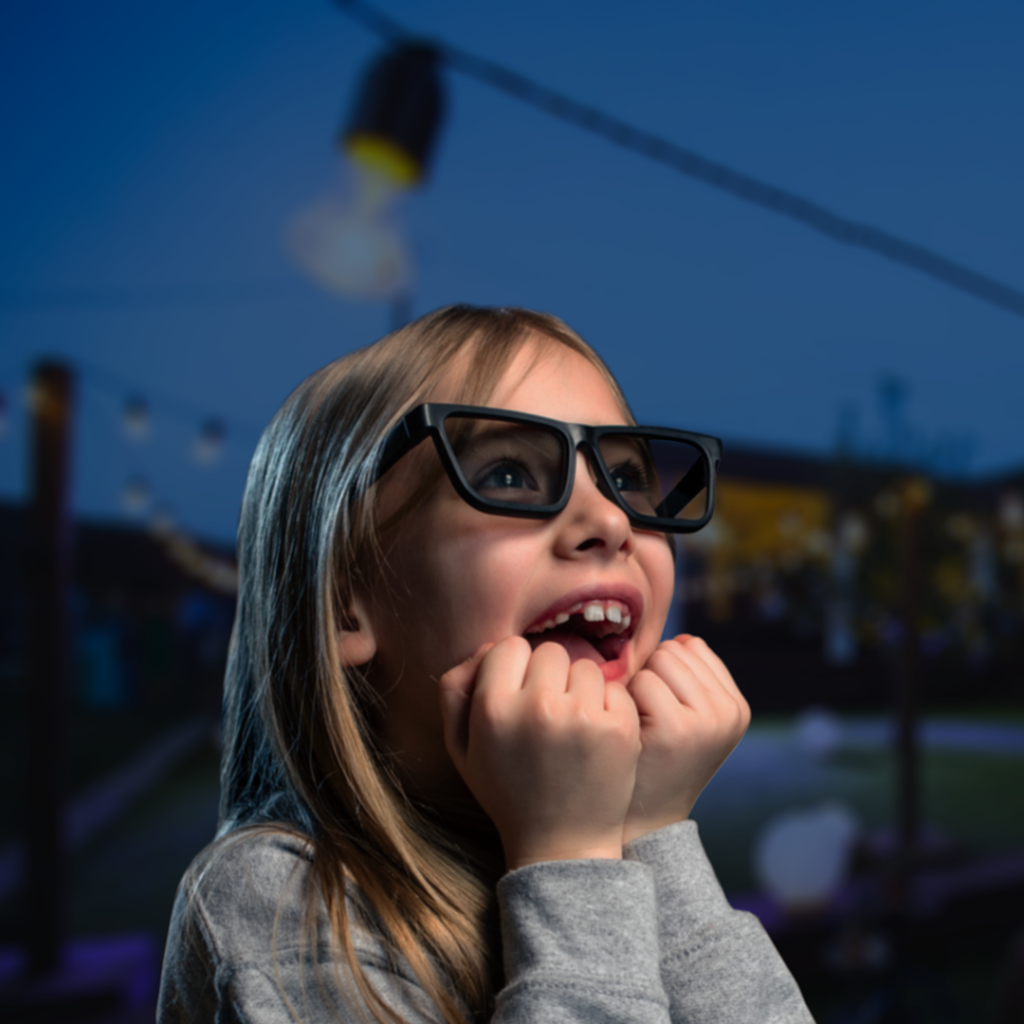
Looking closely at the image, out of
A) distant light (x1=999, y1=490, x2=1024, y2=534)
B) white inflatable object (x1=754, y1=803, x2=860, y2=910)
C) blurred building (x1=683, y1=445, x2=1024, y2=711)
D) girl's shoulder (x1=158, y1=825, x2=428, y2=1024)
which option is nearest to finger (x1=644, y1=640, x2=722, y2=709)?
girl's shoulder (x1=158, y1=825, x2=428, y2=1024)

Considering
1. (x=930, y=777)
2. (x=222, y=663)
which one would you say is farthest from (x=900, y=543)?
(x=222, y=663)

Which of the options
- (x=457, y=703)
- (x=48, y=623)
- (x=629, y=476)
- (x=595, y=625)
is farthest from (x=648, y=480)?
(x=48, y=623)

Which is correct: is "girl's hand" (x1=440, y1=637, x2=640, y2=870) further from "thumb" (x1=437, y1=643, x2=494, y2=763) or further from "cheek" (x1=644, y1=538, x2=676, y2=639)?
"cheek" (x1=644, y1=538, x2=676, y2=639)

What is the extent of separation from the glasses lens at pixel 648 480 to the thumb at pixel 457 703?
164 mm

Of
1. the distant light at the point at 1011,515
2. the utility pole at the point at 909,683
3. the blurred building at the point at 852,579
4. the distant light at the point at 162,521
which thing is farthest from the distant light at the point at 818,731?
the distant light at the point at 162,521

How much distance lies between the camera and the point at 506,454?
52cm

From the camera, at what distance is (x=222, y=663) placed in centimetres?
286

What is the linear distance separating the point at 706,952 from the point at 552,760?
140mm

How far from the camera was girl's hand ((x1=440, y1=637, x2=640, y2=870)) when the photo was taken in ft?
1.41

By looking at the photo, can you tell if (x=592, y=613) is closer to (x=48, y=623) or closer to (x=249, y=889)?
(x=249, y=889)

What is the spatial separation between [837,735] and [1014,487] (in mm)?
1455

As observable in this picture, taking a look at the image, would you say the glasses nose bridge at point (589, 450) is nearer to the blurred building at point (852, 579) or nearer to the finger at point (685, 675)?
the finger at point (685, 675)

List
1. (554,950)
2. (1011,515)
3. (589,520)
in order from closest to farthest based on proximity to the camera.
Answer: (554,950) < (589,520) < (1011,515)

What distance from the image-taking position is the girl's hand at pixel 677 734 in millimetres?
482
